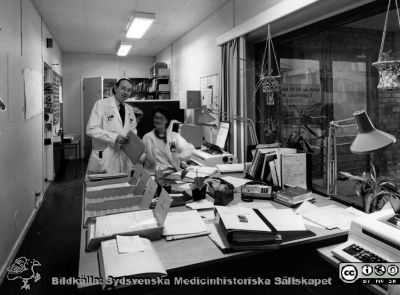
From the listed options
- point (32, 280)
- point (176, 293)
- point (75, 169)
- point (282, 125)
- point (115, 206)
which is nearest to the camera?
point (176, 293)

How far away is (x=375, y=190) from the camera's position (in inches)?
67.6

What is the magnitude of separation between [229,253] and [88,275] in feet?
1.88

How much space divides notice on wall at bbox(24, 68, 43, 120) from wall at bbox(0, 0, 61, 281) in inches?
3.5

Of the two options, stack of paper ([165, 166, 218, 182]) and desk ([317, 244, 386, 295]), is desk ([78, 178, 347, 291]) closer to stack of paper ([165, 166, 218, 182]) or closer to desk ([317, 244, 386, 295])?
desk ([317, 244, 386, 295])

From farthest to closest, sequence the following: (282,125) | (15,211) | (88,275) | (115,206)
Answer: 1. (282,125)
2. (15,211)
3. (115,206)
4. (88,275)

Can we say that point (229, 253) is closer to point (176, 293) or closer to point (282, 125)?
point (176, 293)

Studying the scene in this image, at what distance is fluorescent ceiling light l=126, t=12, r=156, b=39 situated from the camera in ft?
13.6

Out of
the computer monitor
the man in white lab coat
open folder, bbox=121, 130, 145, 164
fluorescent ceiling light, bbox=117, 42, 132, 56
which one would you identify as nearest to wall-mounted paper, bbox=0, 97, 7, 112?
the man in white lab coat

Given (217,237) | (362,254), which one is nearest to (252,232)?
(217,237)

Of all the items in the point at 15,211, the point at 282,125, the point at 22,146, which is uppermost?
the point at 282,125

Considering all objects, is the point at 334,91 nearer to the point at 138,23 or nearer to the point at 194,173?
the point at 194,173

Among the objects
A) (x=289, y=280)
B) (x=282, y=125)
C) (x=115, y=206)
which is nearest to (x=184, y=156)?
(x=282, y=125)

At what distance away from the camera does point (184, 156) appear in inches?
125

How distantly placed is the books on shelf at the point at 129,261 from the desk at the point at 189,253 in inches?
2.0
